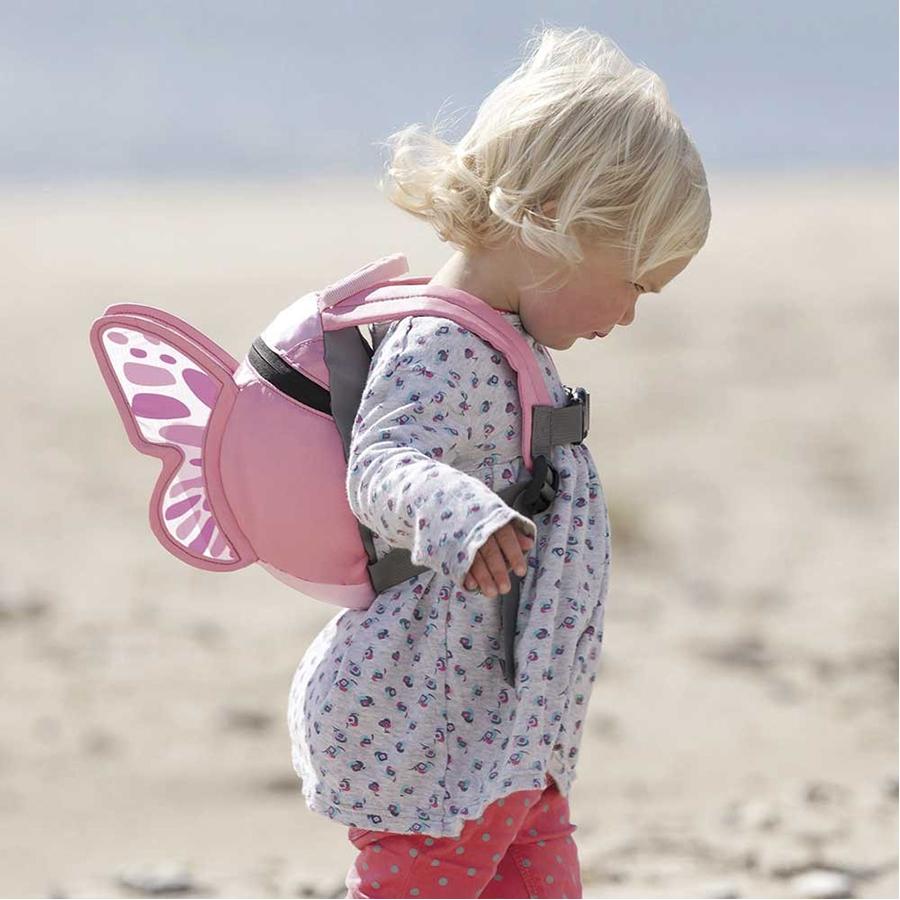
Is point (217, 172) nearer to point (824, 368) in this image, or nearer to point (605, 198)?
point (824, 368)

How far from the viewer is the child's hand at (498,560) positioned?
2.14 m

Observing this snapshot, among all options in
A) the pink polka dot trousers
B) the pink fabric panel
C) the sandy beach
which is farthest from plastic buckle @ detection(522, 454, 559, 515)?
the sandy beach

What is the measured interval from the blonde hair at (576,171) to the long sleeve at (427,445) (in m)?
0.19

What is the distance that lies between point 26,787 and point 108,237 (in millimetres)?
13752

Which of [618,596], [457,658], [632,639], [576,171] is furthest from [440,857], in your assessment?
[618,596]

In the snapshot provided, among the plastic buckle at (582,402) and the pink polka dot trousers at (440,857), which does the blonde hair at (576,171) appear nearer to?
the plastic buckle at (582,402)

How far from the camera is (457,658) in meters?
2.54

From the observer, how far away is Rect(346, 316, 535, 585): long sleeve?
2.16 metres

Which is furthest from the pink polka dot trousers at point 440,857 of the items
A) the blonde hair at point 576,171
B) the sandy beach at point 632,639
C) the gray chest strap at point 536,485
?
the sandy beach at point 632,639

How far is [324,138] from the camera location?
37156 mm

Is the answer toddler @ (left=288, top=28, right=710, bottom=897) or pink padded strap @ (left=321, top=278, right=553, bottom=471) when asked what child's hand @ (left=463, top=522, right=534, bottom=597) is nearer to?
toddler @ (left=288, top=28, right=710, bottom=897)

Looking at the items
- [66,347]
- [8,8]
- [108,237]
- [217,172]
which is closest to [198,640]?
[66,347]

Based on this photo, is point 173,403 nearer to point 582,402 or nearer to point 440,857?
point 582,402

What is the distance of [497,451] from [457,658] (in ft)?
1.05
